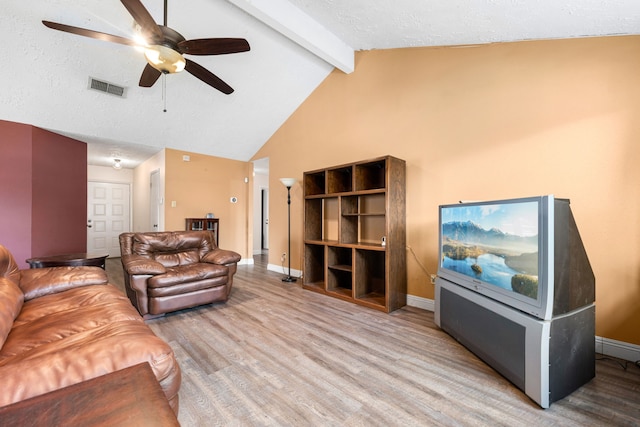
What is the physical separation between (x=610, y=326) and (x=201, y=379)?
10.3 ft

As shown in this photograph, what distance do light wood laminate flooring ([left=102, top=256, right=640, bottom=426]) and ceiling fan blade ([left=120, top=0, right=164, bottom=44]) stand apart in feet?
8.06

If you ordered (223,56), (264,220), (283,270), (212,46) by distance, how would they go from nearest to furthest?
(212,46)
(223,56)
(283,270)
(264,220)

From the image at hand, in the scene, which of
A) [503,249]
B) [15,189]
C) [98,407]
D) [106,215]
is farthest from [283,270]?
[106,215]

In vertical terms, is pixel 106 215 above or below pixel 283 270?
above

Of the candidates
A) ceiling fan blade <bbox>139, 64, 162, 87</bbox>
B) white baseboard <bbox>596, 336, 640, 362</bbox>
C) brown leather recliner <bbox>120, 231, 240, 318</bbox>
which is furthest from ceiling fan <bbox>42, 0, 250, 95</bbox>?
white baseboard <bbox>596, 336, 640, 362</bbox>

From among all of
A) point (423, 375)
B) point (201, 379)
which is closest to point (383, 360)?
point (423, 375)

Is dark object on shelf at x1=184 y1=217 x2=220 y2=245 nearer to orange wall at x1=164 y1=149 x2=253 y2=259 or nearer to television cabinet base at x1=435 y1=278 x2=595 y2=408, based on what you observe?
orange wall at x1=164 y1=149 x2=253 y2=259

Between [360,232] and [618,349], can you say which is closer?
[618,349]

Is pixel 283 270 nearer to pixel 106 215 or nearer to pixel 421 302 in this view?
pixel 421 302

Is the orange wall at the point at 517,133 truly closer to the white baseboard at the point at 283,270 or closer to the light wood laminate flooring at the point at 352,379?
the light wood laminate flooring at the point at 352,379

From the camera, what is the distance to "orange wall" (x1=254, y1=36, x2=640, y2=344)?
2.06 m

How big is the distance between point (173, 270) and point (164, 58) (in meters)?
2.13

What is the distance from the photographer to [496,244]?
188cm

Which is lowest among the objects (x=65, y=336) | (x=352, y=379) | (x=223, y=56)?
(x=352, y=379)
